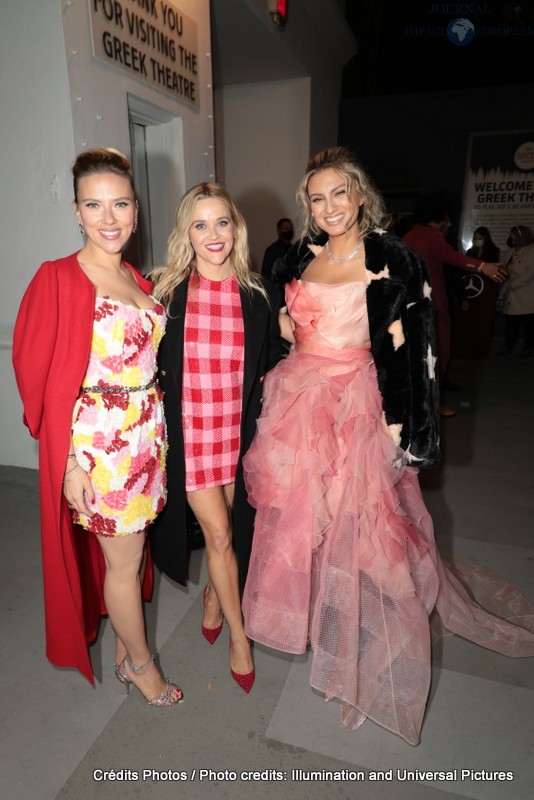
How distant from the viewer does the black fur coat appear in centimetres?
178

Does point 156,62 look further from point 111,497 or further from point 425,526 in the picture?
point 425,526

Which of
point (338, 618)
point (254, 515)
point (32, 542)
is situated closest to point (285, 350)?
point (254, 515)

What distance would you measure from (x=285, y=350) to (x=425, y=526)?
874 millimetres

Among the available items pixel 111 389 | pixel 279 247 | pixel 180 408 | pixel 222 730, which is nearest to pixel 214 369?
pixel 180 408

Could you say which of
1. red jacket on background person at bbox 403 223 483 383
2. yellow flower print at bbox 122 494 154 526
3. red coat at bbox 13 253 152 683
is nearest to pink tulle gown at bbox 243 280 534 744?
yellow flower print at bbox 122 494 154 526

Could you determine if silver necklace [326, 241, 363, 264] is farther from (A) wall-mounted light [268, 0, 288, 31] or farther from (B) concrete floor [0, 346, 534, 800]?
(A) wall-mounted light [268, 0, 288, 31]

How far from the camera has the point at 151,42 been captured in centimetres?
334

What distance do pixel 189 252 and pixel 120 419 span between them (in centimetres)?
66

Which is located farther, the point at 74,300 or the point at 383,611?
the point at 383,611

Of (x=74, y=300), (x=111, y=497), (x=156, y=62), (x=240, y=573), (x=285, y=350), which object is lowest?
(x=240, y=573)

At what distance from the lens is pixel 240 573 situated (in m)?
2.09

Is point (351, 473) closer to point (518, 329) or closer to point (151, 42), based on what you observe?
point (151, 42)

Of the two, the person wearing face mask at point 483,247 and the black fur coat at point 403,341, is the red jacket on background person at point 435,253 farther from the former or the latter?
the person wearing face mask at point 483,247

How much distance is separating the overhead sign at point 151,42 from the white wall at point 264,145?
12.0 ft
